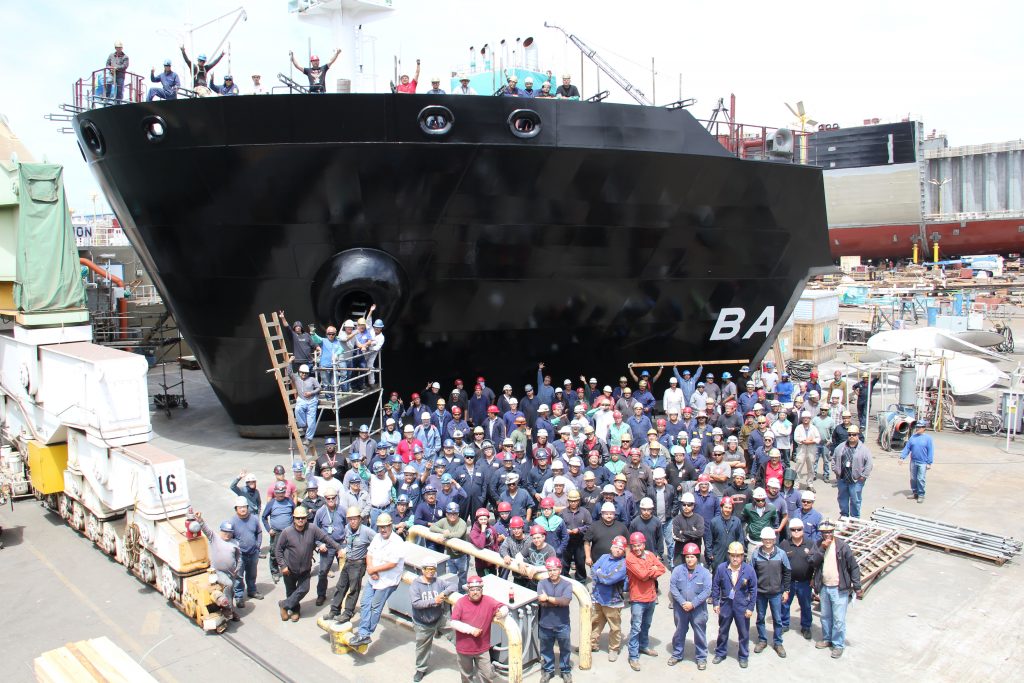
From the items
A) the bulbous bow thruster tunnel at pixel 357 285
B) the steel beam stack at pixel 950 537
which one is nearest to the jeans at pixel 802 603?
the steel beam stack at pixel 950 537

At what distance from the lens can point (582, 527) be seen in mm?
7703

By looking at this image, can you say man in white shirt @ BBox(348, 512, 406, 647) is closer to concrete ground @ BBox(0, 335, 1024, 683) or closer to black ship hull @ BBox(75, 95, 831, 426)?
concrete ground @ BBox(0, 335, 1024, 683)

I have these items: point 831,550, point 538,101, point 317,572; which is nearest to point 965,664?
point 831,550

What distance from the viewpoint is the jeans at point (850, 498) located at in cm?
955

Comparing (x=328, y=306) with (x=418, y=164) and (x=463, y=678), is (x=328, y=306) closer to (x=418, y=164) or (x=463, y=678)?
(x=418, y=164)

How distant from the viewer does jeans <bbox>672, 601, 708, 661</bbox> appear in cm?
659

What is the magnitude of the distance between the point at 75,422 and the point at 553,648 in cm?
625

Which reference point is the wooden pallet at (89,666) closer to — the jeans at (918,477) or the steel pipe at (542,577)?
the steel pipe at (542,577)

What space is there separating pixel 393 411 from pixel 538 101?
510 cm

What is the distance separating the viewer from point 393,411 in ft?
39.8

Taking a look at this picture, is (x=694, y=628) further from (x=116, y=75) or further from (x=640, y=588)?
(x=116, y=75)

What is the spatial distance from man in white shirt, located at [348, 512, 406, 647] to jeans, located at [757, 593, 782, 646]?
10.2 ft

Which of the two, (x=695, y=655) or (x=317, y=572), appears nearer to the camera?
(x=695, y=655)

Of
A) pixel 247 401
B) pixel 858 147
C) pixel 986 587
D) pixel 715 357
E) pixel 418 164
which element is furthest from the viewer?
pixel 858 147
